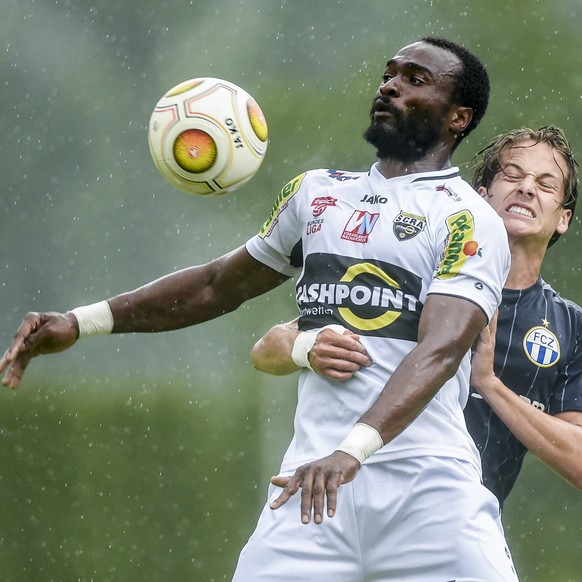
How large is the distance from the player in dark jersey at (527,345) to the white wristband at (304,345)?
0.46 feet

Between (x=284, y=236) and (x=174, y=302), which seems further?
(x=174, y=302)

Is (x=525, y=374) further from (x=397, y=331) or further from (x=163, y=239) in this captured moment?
(x=163, y=239)

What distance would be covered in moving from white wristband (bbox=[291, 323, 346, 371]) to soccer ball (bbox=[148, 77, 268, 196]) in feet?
2.28

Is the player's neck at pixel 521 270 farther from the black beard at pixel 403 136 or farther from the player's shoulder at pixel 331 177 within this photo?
the player's shoulder at pixel 331 177

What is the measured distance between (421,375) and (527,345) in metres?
1.30

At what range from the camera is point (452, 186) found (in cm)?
494

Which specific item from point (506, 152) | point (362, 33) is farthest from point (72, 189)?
point (506, 152)

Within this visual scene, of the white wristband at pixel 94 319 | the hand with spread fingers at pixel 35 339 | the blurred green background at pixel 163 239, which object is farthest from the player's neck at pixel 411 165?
the blurred green background at pixel 163 239

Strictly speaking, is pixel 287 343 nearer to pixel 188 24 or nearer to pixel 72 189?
pixel 72 189

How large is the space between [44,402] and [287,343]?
8803mm

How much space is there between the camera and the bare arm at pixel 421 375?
4102 millimetres

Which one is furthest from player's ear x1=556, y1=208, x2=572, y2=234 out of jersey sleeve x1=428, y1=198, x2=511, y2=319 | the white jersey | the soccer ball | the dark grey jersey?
the soccer ball

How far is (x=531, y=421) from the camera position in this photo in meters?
5.33

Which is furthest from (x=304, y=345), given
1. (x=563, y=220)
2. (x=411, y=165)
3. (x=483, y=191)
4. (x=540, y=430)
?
(x=563, y=220)
